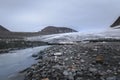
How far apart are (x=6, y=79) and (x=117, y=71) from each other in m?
2.67

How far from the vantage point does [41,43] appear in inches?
420

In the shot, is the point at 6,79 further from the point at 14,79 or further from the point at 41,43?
the point at 41,43

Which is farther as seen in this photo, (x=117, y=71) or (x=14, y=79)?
(x=14, y=79)

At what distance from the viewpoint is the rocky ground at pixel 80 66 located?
4652mm

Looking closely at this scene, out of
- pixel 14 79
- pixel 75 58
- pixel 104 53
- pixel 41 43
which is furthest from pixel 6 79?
pixel 41 43

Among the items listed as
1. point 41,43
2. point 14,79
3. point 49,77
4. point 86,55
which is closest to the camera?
point 49,77

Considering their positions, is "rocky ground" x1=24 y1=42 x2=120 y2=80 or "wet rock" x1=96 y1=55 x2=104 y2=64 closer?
"rocky ground" x1=24 y1=42 x2=120 y2=80

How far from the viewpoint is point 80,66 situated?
5.07m

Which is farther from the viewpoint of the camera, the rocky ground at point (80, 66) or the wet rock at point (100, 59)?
the wet rock at point (100, 59)

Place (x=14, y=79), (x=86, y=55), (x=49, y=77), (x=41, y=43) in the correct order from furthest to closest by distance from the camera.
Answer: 1. (x=41, y=43)
2. (x=86, y=55)
3. (x=14, y=79)
4. (x=49, y=77)

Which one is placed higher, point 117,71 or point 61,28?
point 61,28

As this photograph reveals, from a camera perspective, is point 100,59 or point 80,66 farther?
point 100,59

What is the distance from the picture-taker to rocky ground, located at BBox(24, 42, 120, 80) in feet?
15.3

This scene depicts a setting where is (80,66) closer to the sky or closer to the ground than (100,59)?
closer to the ground
